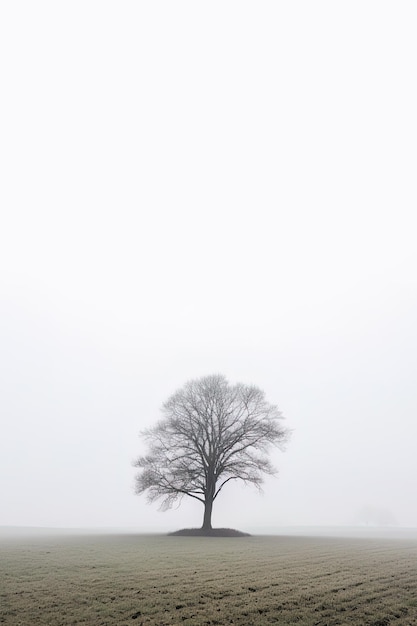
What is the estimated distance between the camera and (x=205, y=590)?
16.5 m

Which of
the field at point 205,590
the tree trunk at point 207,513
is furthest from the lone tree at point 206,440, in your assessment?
the field at point 205,590

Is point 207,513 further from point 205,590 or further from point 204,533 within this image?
point 205,590

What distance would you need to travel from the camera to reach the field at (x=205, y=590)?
555 inches

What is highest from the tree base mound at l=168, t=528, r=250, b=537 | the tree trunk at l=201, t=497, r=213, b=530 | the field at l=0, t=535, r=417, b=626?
the tree trunk at l=201, t=497, r=213, b=530

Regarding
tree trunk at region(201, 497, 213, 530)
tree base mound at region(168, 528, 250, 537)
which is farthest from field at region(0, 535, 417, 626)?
tree trunk at region(201, 497, 213, 530)

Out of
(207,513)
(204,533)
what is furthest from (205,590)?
(207,513)

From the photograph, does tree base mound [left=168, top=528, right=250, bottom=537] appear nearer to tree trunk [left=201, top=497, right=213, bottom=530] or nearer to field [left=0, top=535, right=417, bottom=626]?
tree trunk [left=201, top=497, right=213, bottom=530]

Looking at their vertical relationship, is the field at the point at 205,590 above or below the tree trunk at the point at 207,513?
below

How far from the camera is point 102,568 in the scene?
21594 millimetres

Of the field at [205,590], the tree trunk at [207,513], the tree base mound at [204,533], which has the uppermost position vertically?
the tree trunk at [207,513]

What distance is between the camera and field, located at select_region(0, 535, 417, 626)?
46.3 feet

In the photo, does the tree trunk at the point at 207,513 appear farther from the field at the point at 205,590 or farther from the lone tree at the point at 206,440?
the field at the point at 205,590

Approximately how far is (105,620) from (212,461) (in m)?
34.0

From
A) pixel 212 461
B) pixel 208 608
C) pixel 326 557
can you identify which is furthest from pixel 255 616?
pixel 212 461
